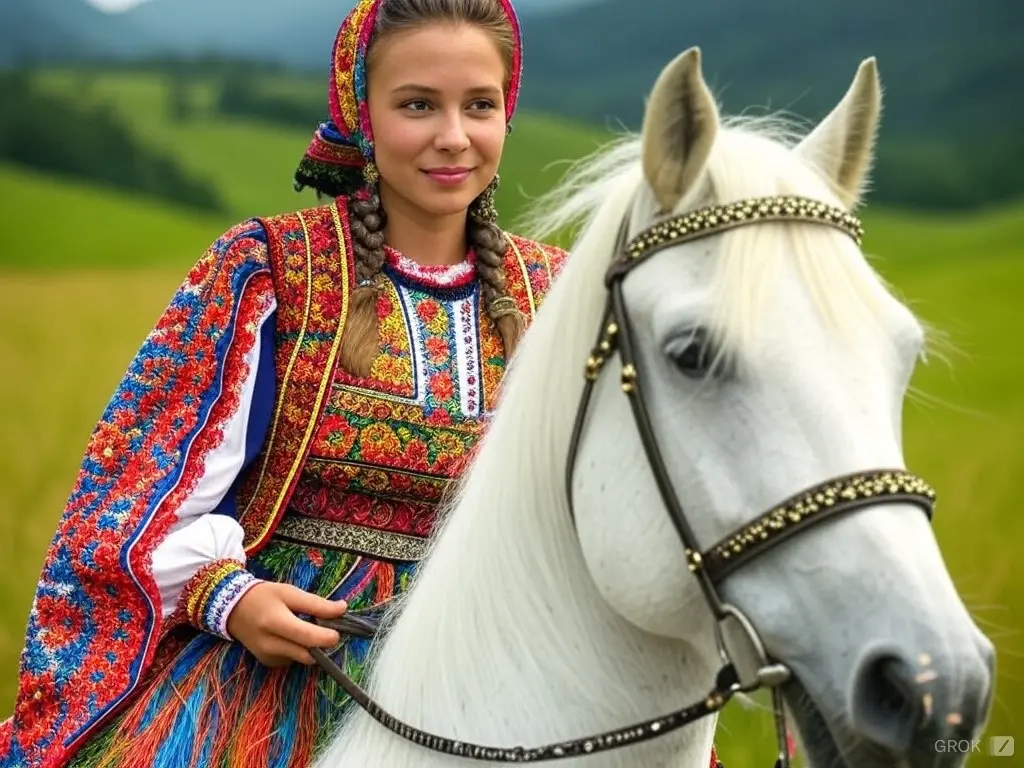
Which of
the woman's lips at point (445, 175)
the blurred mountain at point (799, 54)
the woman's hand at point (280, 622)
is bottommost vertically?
the woman's hand at point (280, 622)

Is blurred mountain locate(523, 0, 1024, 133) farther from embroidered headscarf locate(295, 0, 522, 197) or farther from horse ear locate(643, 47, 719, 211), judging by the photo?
horse ear locate(643, 47, 719, 211)

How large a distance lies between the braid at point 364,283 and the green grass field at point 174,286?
1.91m

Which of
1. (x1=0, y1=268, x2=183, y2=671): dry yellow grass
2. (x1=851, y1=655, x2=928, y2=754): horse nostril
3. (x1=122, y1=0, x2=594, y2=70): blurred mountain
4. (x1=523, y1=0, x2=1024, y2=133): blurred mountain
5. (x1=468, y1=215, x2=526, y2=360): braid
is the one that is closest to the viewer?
(x1=851, y1=655, x2=928, y2=754): horse nostril

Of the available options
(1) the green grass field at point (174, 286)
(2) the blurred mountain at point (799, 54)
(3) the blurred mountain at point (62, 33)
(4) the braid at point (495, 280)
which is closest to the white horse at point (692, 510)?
(4) the braid at point (495, 280)

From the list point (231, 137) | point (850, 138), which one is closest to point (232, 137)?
point (231, 137)

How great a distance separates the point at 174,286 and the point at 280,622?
405 cm

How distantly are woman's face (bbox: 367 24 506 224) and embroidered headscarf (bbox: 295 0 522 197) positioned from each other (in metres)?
0.02

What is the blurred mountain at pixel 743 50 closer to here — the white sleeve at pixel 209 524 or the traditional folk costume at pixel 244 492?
the traditional folk costume at pixel 244 492

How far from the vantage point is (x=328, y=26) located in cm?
565

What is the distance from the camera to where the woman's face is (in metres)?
1.54

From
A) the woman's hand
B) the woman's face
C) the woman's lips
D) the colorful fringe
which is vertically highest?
the woman's face

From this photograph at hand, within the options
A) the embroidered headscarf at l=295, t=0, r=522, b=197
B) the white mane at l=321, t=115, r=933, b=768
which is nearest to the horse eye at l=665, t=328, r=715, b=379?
the white mane at l=321, t=115, r=933, b=768

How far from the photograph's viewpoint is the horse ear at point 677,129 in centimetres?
105

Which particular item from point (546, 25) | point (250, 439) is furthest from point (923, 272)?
point (250, 439)
